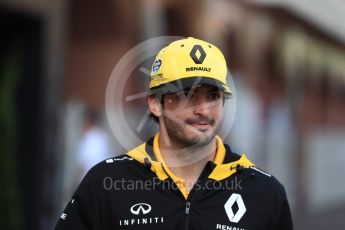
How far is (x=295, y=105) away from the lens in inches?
893

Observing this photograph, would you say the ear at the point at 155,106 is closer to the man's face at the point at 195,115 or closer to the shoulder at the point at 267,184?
the man's face at the point at 195,115

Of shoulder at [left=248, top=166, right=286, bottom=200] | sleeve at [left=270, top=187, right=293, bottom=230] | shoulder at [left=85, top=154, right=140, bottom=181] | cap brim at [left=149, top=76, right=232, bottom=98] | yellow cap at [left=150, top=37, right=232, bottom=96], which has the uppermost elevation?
yellow cap at [left=150, top=37, right=232, bottom=96]

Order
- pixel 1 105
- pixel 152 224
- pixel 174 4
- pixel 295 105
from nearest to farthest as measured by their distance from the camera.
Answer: pixel 152 224 → pixel 1 105 → pixel 174 4 → pixel 295 105

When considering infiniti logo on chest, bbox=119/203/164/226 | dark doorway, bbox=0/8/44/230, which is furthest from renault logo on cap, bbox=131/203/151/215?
dark doorway, bbox=0/8/44/230

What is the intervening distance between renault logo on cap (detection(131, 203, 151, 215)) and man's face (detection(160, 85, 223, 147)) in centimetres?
35

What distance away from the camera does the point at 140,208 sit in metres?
3.83

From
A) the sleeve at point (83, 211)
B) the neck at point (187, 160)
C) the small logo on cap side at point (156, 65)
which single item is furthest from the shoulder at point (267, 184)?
the sleeve at point (83, 211)

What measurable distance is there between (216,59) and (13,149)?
24.0 feet

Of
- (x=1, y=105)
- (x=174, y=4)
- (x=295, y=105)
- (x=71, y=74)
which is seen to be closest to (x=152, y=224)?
(x=1, y=105)

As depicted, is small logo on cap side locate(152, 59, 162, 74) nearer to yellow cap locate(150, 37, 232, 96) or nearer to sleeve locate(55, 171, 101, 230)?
yellow cap locate(150, 37, 232, 96)

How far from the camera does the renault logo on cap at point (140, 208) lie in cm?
381

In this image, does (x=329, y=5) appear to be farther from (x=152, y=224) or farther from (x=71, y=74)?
(x=152, y=224)

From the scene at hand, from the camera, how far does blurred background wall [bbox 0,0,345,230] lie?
11.0m

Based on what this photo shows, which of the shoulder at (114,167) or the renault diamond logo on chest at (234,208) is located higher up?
the shoulder at (114,167)
